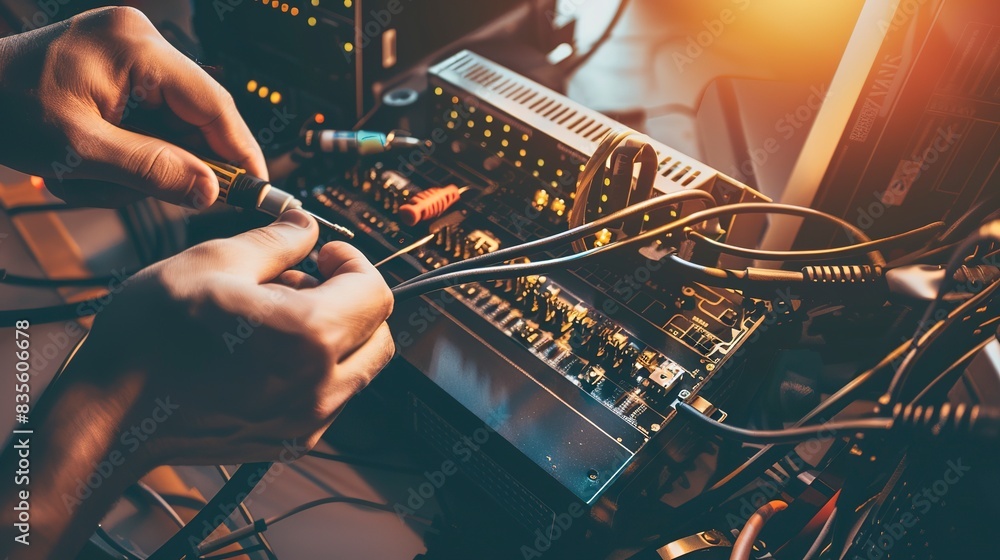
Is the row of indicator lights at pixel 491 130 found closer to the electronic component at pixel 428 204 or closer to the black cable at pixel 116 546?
the electronic component at pixel 428 204

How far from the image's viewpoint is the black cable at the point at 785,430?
0.43 metres

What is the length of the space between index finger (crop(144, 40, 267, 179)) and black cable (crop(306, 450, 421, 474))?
A: 0.37m

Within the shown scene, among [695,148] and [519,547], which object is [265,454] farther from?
[695,148]

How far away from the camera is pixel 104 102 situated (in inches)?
26.2

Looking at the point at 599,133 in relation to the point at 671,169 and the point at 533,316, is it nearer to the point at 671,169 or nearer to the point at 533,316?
the point at 671,169

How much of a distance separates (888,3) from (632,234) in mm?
319

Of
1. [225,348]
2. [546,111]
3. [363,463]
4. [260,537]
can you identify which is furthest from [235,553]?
[546,111]

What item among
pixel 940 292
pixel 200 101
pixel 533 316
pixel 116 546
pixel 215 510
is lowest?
pixel 116 546

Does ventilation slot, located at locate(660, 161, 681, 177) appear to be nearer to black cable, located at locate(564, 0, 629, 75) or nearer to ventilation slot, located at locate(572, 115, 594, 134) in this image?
ventilation slot, located at locate(572, 115, 594, 134)

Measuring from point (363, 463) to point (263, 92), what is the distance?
2.11ft

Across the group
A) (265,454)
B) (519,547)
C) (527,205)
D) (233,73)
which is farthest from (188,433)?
(233,73)

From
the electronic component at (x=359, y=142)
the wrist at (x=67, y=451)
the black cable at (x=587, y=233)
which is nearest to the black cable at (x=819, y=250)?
the black cable at (x=587, y=233)

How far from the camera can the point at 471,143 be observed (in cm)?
90

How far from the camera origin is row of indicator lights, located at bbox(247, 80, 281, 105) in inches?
40.9
